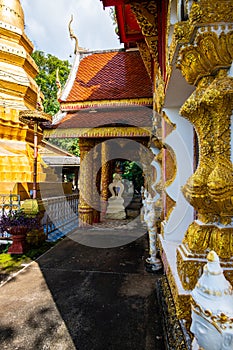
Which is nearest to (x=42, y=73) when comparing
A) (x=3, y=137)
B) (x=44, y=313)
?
(x=3, y=137)

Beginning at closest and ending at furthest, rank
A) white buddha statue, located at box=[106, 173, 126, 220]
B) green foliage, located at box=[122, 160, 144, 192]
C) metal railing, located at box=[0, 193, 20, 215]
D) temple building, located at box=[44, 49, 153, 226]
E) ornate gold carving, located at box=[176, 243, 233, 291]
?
1. ornate gold carving, located at box=[176, 243, 233, 291]
2. metal railing, located at box=[0, 193, 20, 215]
3. temple building, located at box=[44, 49, 153, 226]
4. white buddha statue, located at box=[106, 173, 126, 220]
5. green foliage, located at box=[122, 160, 144, 192]

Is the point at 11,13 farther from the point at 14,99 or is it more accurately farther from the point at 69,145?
the point at 69,145

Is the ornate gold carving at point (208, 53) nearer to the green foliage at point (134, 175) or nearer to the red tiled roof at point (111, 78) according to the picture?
the red tiled roof at point (111, 78)

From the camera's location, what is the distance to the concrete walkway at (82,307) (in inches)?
77.4

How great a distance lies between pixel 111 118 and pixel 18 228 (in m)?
3.31

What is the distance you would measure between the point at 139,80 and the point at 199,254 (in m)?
6.54

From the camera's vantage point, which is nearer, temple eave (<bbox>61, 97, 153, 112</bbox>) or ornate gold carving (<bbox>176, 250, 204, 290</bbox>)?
ornate gold carving (<bbox>176, 250, 204, 290</bbox>)

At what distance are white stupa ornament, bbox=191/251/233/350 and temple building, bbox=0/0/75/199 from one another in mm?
6050

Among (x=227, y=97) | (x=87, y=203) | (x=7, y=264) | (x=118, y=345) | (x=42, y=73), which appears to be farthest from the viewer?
(x=42, y=73)

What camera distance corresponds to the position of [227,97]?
106 centimetres

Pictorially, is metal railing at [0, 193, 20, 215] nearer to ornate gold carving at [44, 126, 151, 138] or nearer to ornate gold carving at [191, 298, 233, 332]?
ornate gold carving at [44, 126, 151, 138]

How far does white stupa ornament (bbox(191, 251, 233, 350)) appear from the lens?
746 millimetres

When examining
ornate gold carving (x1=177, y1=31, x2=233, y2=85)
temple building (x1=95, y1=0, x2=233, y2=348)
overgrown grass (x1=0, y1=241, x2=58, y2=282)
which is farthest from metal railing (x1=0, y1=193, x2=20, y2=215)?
ornate gold carving (x1=177, y1=31, x2=233, y2=85)

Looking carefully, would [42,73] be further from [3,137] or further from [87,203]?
[87,203]
